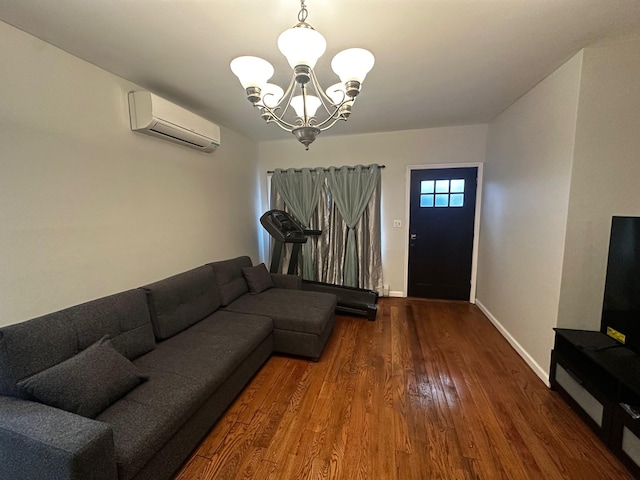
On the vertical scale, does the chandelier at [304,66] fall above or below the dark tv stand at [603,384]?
above

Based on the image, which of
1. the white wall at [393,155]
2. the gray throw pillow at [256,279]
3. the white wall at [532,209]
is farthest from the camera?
the white wall at [393,155]

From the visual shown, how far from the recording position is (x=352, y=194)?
4.06 metres

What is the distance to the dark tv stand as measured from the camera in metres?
1.44

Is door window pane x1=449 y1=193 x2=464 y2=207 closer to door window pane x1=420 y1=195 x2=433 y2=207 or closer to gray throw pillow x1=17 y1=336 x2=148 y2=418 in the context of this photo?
door window pane x1=420 y1=195 x2=433 y2=207

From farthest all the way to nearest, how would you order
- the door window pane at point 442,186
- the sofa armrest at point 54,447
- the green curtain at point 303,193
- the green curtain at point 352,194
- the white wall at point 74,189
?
1. the green curtain at point 303,193
2. the green curtain at point 352,194
3. the door window pane at point 442,186
4. the white wall at point 74,189
5. the sofa armrest at point 54,447

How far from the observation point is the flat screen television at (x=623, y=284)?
1660 millimetres

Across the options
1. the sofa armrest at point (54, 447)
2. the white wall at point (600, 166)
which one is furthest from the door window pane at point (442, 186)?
the sofa armrest at point (54, 447)

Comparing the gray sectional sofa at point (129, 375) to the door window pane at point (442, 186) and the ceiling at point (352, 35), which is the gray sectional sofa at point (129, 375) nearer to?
the ceiling at point (352, 35)

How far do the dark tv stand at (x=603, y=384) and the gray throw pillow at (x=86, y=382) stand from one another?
106 inches

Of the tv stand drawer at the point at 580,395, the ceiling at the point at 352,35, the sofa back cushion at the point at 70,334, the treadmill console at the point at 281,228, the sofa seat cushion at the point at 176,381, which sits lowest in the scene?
the tv stand drawer at the point at 580,395

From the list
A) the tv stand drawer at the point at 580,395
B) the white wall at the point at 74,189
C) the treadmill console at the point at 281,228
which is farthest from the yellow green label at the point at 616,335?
the white wall at the point at 74,189

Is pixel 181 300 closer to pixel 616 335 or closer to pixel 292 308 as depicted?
Result: pixel 292 308

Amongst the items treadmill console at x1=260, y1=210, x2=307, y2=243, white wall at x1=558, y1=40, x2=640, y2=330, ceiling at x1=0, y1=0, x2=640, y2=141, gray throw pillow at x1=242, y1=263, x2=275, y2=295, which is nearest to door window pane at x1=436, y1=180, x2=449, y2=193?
ceiling at x1=0, y1=0, x2=640, y2=141

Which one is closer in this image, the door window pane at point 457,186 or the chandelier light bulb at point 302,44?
the chandelier light bulb at point 302,44
